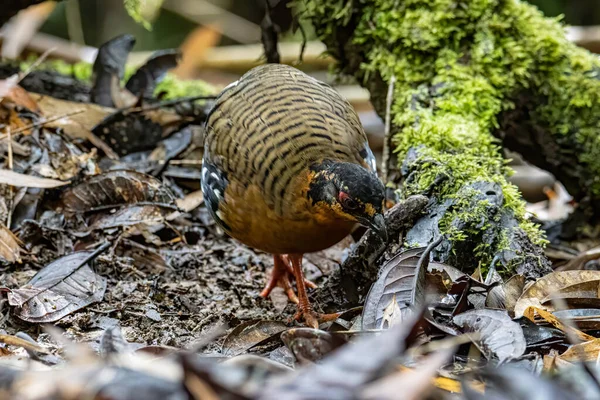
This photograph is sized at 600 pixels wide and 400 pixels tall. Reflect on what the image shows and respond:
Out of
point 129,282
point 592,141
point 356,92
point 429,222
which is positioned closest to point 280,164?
point 429,222

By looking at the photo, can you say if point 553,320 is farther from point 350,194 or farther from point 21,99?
point 21,99

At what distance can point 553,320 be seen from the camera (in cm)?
273

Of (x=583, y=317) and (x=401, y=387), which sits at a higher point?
(x=401, y=387)

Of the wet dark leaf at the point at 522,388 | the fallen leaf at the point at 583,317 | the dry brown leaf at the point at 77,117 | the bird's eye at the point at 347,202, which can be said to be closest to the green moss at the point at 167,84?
the dry brown leaf at the point at 77,117

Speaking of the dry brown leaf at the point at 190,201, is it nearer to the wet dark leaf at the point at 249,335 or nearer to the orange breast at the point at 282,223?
the orange breast at the point at 282,223

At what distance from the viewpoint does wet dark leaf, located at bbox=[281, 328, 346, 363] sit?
201cm

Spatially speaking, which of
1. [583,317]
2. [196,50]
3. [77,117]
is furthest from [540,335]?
[196,50]

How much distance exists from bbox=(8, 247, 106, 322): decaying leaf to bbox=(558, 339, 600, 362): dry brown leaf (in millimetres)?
2092

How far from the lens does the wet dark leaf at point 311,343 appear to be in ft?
6.59

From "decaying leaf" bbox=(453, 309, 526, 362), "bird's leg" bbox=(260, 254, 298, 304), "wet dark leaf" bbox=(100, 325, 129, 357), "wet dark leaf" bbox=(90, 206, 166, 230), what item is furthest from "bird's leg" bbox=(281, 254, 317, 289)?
"wet dark leaf" bbox=(100, 325, 129, 357)

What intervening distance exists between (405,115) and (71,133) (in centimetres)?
224

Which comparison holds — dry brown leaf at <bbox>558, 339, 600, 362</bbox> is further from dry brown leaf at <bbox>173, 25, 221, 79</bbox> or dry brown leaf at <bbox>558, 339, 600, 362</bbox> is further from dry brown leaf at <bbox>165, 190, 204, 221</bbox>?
dry brown leaf at <bbox>173, 25, 221, 79</bbox>

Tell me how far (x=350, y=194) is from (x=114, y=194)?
1794 mm

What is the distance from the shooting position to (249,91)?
3662mm
